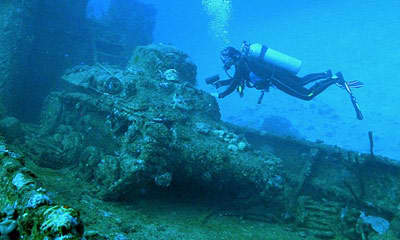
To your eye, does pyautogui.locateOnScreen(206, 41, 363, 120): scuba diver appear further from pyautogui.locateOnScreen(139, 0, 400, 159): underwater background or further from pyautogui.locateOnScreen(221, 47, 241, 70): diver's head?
pyautogui.locateOnScreen(139, 0, 400, 159): underwater background

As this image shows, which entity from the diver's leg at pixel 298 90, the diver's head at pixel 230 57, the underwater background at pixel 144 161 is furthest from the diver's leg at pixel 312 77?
the diver's head at pixel 230 57

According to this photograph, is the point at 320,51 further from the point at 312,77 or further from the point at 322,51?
the point at 312,77

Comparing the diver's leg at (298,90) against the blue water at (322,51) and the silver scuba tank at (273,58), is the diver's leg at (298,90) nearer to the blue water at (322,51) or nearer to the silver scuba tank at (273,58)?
the silver scuba tank at (273,58)

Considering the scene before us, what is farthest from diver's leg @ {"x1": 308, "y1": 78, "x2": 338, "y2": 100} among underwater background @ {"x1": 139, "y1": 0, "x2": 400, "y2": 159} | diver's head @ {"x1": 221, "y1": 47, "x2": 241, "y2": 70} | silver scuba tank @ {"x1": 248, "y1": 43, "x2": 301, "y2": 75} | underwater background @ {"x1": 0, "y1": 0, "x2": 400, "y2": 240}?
underwater background @ {"x1": 139, "y1": 0, "x2": 400, "y2": 159}

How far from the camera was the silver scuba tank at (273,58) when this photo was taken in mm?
9672

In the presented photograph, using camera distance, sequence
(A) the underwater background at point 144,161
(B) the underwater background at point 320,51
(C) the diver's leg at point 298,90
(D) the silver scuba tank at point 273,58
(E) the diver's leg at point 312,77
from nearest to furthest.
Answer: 1. (A) the underwater background at point 144,161
2. (C) the diver's leg at point 298,90
3. (E) the diver's leg at point 312,77
4. (D) the silver scuba tank at point 273,58
5. (B) the underwater background at point 320,51

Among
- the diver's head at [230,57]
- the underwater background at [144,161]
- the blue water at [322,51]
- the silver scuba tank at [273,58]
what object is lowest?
the underwater background at [144,161]

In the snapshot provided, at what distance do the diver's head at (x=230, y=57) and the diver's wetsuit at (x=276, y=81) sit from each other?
0.28 meters

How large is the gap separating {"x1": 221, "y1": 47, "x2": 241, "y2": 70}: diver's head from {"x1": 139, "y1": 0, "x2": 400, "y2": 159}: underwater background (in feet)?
42.5

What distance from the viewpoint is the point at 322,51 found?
336 feet

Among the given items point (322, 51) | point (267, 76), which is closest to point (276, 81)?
point (267, 76)

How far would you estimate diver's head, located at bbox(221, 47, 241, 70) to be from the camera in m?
9.23

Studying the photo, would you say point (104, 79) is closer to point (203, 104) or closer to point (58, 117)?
point (58, 117)

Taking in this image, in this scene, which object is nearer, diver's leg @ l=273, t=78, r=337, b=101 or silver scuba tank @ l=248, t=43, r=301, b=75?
diver's leg @ l=273, t=78, r=337, b=101
